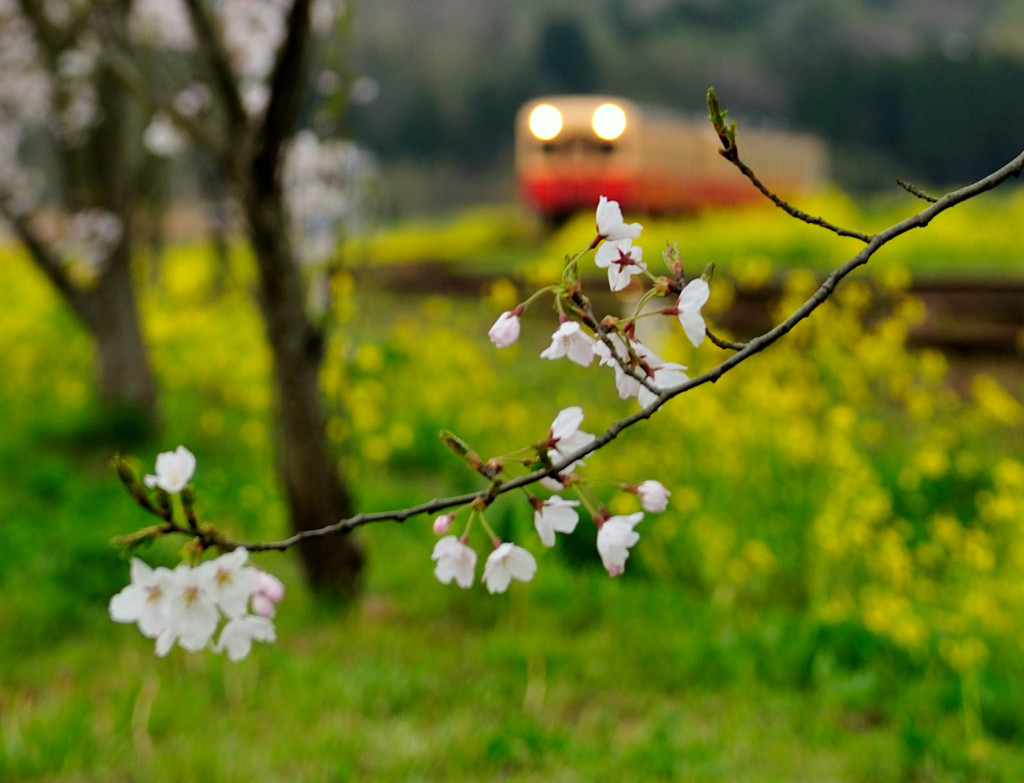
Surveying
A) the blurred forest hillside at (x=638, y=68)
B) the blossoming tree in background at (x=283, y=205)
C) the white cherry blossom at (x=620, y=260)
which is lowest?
the blurred forest hillside at (x=638, y=68)

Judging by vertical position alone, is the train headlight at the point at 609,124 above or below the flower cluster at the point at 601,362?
below

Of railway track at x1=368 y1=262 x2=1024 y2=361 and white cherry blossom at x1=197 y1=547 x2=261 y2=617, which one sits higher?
white cherry blossom at x1=197 y1=547 x2=261 y2=617

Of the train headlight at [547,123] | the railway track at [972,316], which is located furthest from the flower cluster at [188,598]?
the train headlight at [547,123]

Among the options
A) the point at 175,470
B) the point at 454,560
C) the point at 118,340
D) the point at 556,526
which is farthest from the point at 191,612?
the point at 118,340

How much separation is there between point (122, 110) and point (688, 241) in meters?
7.90

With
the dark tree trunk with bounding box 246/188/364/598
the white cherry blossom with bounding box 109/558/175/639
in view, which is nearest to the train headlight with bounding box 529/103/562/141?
the dark tree trunk with bounding box 246/188/364/598

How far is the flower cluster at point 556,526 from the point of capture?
3.62 feet

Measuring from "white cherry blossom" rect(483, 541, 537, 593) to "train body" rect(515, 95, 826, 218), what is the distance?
13857mm

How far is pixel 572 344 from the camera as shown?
1109mm

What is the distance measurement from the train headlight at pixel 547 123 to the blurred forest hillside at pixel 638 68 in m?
3.48

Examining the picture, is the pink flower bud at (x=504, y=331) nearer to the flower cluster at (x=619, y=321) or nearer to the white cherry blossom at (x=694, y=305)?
the flower cluster at (x=619, y=321)

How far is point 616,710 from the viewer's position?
3025mm

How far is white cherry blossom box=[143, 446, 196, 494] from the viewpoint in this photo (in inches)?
46.6

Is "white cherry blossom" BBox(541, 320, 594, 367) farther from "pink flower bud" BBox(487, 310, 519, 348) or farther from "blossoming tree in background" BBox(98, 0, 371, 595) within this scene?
"blossoming tree in background" BBox(98, 0, 371, 595)
